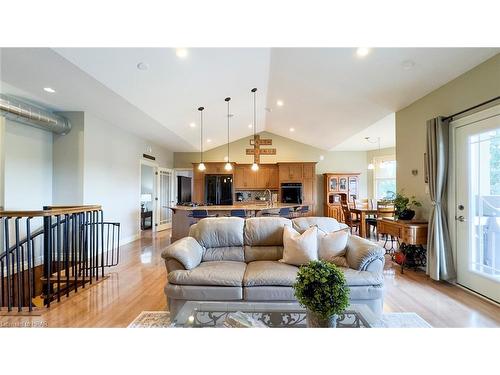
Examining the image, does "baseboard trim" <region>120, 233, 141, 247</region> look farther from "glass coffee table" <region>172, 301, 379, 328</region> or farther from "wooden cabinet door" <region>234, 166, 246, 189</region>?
"glass coffee table" <region>172, 301, 379, 328</region>

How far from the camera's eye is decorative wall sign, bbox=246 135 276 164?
8.67 m

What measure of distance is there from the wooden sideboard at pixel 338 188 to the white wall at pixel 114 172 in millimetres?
5917

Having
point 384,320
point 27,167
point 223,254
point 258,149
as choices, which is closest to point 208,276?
point 223,254

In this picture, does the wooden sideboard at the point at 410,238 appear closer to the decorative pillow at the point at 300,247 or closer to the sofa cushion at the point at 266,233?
the decorative pillow at the point at 300,247

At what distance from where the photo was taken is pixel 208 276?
244 cm

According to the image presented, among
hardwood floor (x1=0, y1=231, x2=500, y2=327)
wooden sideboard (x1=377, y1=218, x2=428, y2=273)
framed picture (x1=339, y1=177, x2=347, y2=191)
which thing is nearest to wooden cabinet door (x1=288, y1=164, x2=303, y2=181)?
framed picture (x1=339, y1=177, x2=347, y2=191)

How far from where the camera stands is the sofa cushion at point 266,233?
3061 millimetres

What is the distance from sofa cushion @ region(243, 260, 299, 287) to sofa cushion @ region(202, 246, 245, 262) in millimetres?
398

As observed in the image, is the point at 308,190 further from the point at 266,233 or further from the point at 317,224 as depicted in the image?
the point at 266,233
